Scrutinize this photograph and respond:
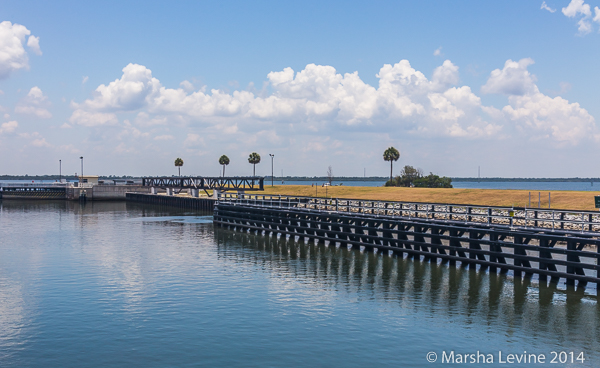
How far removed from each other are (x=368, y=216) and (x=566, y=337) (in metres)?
23.2

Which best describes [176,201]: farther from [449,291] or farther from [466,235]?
[449,291]

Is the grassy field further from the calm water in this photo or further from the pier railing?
the calm water

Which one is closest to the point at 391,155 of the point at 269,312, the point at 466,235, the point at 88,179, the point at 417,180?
the point at 417,180

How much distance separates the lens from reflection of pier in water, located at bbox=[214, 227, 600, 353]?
21.6 metres

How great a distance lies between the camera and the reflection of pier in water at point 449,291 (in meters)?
21.6

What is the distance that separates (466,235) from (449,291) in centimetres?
1194

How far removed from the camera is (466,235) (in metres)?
38.7

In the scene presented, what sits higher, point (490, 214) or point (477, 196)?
point (477, 196)

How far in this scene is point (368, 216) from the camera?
42406 mm

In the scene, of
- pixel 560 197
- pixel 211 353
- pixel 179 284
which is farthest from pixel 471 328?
pixel 560 197

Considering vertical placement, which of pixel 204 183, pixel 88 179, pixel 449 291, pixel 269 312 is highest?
pixel 88 179

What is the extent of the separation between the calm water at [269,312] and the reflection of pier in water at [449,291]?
3.5 inches

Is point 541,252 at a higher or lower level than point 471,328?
higher

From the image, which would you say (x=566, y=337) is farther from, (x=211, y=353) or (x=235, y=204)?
(x=235, y=204)
